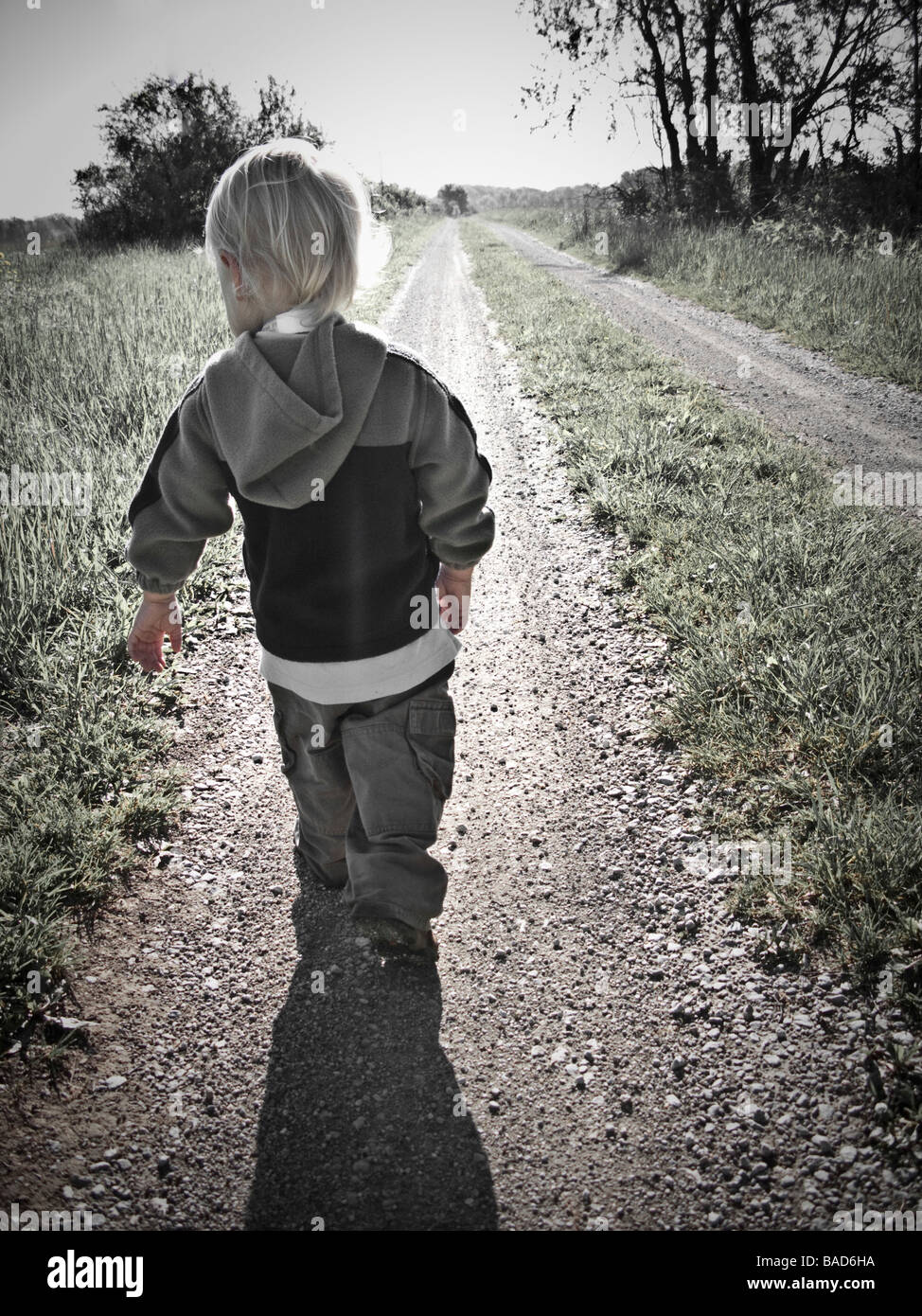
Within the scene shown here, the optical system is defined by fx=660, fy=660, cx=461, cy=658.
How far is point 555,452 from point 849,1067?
515 centimetres

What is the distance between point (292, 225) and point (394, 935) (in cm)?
178

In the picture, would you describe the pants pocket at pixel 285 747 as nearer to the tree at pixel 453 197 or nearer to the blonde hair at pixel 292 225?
the blonde hair at pixel 292 225

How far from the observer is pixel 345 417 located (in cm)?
148

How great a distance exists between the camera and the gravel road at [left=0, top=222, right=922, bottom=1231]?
1.60 m

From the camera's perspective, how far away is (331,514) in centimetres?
159

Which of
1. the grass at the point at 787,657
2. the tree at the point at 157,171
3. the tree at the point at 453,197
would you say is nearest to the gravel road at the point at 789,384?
the grass at the point at 787,657

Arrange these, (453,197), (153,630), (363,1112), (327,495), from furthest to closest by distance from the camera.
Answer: (453,197) < (153,630) < (363,1112) < (327,495)

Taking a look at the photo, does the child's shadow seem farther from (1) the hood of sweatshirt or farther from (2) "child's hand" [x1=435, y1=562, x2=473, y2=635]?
(1) the hood of sweatshirt

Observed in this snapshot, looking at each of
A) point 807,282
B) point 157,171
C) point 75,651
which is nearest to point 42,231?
point 157,171

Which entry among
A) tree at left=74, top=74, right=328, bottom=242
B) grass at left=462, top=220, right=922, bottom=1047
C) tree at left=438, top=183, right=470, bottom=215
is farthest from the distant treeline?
tree at left=438, top=183, right=470, bottom=215

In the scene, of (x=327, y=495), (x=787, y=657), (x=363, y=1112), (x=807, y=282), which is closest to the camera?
(x=327, y=495)

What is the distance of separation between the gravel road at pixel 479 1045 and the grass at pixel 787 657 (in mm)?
175

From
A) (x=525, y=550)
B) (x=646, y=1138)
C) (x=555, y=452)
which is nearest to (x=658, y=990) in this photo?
(x=646, y=1138)

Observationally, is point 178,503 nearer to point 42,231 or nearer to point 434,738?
point 434,738
